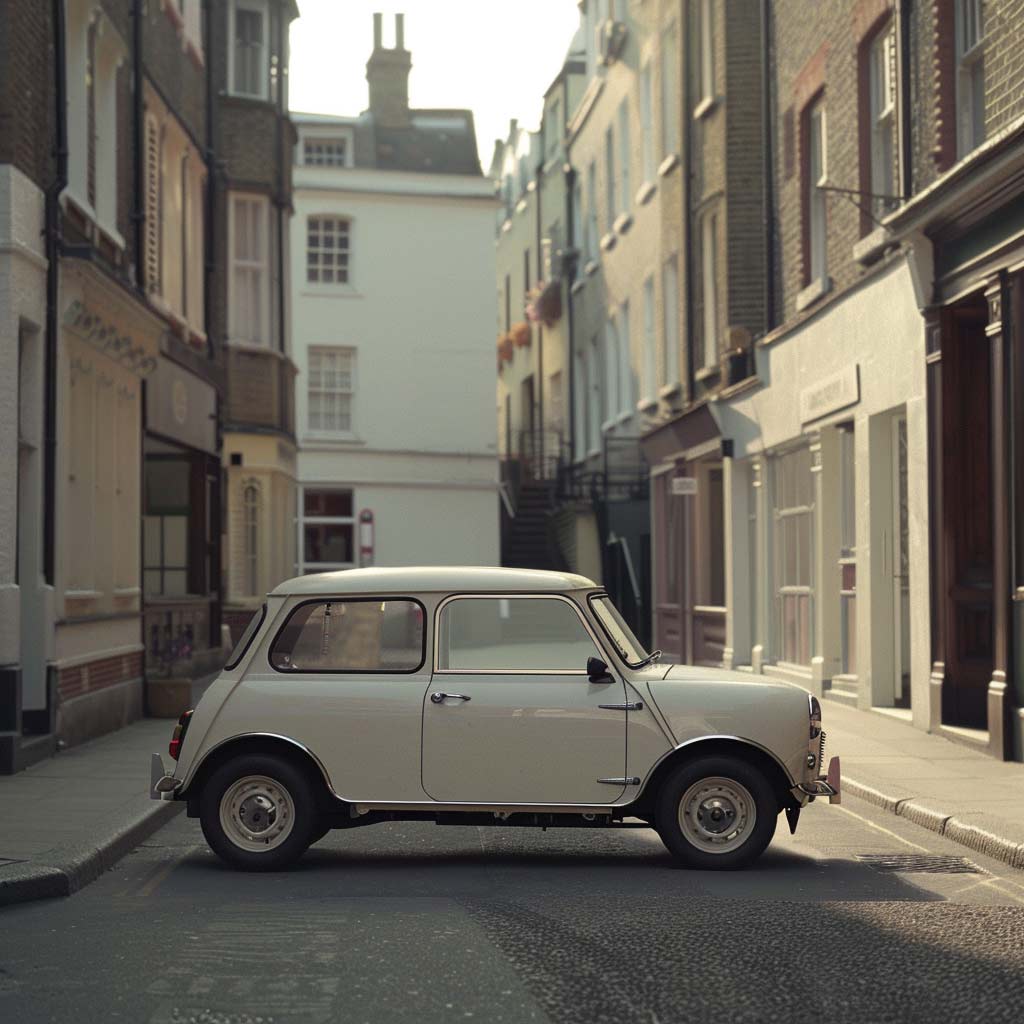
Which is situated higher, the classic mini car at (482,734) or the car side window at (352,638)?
the car side window at (352,638)

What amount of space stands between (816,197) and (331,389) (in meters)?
23.9

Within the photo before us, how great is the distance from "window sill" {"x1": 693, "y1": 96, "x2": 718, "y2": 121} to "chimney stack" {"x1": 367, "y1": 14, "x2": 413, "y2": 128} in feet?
70.4

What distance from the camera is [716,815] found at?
30.3 ft

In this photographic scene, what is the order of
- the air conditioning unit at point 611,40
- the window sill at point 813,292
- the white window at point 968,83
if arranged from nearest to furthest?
the white window at point 968,83
the window sill at point 813,292
the air conditioning unit at point 611,40

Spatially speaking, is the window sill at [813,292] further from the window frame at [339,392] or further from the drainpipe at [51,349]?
the window frame at [339,392]

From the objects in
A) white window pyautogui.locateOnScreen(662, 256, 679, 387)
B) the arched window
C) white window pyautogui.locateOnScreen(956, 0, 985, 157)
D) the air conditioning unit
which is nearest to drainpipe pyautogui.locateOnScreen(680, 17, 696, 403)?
white window pyautogui.locateOnScreen(662, 256, 679, 387)

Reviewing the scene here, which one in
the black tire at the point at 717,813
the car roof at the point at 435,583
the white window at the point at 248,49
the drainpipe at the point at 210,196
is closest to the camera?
the black tire at the point at 717,813

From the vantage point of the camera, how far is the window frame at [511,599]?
30.9 ft

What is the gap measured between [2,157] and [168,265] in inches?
333

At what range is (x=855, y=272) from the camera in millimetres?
19312

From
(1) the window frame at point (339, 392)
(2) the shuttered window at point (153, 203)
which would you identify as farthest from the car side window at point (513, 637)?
(1) the window frame at point (339, 392)

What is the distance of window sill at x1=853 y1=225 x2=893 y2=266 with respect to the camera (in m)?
17.6

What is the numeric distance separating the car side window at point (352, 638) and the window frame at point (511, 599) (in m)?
0.09

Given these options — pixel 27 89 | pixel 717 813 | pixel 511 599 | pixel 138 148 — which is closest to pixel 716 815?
pixel 717 813
